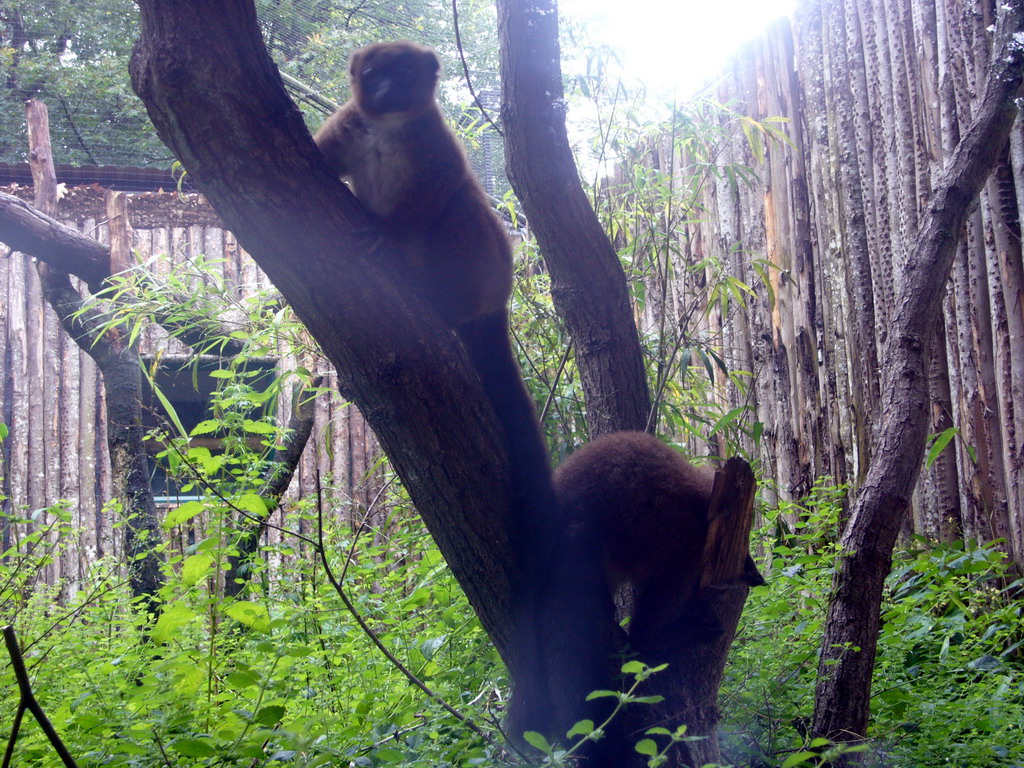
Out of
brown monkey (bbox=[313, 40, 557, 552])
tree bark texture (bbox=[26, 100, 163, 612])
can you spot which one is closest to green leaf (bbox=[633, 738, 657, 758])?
brown monkey (bbox=[313, 40, 557, 552])

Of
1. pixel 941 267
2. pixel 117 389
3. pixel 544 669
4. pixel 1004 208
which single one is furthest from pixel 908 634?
pixel 117 389

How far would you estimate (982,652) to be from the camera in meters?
2.57

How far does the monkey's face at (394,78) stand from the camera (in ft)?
8.95

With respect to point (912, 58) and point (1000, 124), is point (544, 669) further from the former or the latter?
point (912, 58)

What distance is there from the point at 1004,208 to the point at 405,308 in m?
2.26

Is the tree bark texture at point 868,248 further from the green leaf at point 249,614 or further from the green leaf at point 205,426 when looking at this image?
the green leaf at point 205,426

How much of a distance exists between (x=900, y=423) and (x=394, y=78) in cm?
191

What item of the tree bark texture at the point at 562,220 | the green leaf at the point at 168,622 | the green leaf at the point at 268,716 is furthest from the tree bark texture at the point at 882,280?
the green leaf at the point at 168,622

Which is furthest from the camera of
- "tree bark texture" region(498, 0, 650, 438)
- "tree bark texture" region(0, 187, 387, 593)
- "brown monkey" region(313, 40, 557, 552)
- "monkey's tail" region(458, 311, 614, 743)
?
"tree bark texture" region(0, 187, 387, 593)

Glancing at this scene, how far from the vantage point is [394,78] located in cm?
277

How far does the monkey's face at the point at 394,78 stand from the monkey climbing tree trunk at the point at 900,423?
162cm

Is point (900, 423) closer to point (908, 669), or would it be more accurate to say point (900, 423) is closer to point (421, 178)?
point (908, 669)

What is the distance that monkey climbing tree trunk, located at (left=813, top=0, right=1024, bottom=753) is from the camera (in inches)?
75.1

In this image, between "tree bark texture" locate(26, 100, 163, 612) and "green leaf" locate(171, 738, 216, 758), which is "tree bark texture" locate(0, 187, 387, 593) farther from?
"green leaf" locate(171, 738, 216, 758)
